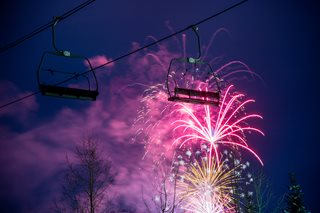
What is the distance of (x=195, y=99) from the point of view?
10.1 metres

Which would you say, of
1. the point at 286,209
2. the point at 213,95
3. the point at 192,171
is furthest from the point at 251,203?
the point at 213,95

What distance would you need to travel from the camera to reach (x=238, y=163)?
1265 inches

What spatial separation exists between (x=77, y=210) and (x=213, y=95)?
2113 cm

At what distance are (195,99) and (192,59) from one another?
116cm

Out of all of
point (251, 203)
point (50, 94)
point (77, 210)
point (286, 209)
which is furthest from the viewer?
point (251, 203)

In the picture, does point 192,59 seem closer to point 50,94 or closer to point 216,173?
point 50,94

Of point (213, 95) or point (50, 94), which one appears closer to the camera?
point (50, 94)

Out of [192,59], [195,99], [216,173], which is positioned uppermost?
[216,173]

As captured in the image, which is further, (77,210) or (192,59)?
(77,210)

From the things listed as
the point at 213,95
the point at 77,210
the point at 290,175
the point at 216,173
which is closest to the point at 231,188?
the point at 216,173

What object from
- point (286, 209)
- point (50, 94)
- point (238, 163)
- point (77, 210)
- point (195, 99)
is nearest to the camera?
point (50, 94)

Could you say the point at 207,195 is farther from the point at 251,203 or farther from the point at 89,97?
the point at 89,97

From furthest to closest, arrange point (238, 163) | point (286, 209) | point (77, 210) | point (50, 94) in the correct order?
point (286, 209), point (238, 163), point (77, 210), point (50, 94)

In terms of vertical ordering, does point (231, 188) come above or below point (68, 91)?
above
